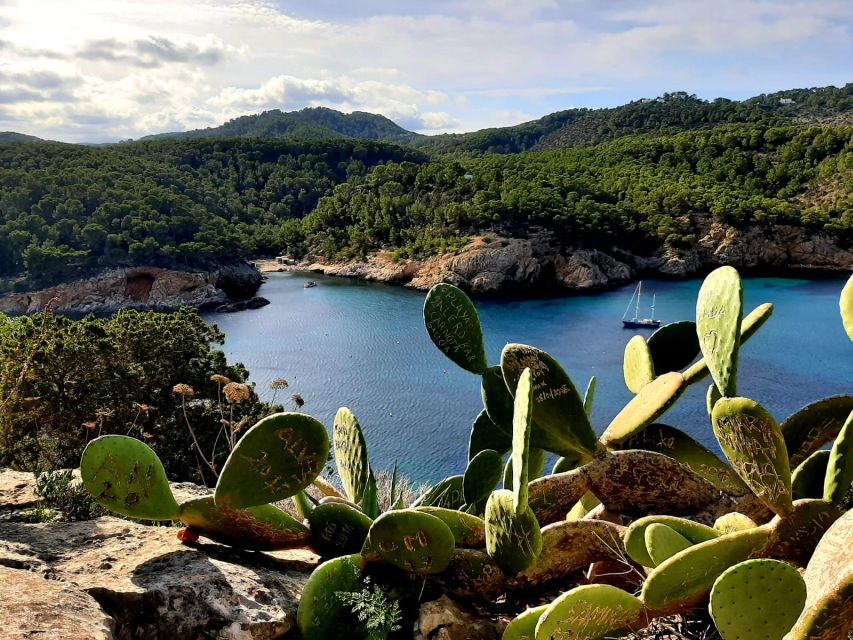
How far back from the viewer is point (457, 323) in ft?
8.93

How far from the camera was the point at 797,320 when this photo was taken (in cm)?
2697

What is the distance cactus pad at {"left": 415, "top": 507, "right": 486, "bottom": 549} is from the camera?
→ 7.27 ft

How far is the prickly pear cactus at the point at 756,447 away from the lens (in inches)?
67.1

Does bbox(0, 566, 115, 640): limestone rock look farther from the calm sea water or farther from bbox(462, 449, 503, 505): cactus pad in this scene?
the calm sea water

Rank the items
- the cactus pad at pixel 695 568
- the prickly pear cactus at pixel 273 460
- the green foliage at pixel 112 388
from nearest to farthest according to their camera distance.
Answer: the cactus pad at pixel 695 568, the prickly pear cactus at pixel 273 460, the green foliage at pixel 112 388

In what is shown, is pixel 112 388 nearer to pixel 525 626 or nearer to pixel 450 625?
pixel 450 625

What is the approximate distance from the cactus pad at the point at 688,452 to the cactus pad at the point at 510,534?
0.67 metres

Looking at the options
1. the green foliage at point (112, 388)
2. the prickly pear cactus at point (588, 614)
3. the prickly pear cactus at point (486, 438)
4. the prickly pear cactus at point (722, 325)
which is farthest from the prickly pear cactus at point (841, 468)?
the green foliage at point (112, 388)

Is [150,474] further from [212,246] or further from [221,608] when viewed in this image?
[212,246]

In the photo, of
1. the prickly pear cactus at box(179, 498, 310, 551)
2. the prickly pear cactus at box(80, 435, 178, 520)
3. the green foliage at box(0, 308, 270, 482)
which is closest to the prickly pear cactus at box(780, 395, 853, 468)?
the prickly pear cactus at box(179, 498, 310, 551)

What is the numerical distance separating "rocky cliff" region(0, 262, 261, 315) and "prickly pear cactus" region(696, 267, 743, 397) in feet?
107

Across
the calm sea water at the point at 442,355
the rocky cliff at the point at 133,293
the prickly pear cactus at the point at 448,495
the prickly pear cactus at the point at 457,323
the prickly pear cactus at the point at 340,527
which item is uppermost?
the prickly pear cactus at the point at 457,323

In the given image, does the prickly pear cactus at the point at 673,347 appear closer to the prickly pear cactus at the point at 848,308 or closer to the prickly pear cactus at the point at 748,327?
the prickly pear cactus at the point at 748,327

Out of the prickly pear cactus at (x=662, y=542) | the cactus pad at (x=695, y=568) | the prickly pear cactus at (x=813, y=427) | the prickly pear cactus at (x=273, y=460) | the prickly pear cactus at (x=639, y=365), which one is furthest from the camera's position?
the prickly pear cactus at (x=639, y=365)
